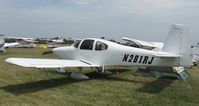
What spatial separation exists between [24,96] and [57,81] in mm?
2526

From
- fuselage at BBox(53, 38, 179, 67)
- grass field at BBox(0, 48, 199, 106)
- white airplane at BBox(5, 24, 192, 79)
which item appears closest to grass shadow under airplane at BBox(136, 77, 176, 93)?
grass field at BBox(0, 48, 199, 106)

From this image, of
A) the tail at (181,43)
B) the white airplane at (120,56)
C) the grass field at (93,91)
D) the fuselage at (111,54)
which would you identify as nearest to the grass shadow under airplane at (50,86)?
the grass field at (93,91)

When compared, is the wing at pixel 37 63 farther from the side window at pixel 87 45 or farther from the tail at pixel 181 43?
the tail at pixel 181 43

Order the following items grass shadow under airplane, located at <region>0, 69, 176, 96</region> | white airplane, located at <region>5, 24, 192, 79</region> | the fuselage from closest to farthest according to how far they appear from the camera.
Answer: grass shadow under airplane, located at <region>0, 69, 176, 96</region>, white airplane, located at <region>5, 24, 192, 79</region>, the fuselage

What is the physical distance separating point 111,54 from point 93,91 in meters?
2.52

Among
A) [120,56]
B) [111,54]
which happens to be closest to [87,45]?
[111,54]

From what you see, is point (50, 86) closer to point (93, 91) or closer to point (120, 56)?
point (93, 91)

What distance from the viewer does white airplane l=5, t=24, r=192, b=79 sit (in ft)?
30.5

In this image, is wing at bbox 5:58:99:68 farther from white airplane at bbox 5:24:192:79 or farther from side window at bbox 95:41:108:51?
side window at bbox 95:41:108:51

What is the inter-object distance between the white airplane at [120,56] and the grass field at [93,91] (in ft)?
2.07

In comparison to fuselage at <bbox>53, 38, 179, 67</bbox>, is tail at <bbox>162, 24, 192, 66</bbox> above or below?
above

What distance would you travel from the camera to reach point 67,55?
38.2 ft

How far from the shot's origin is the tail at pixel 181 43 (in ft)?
30.6

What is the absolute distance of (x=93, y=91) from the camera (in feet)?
27.6
